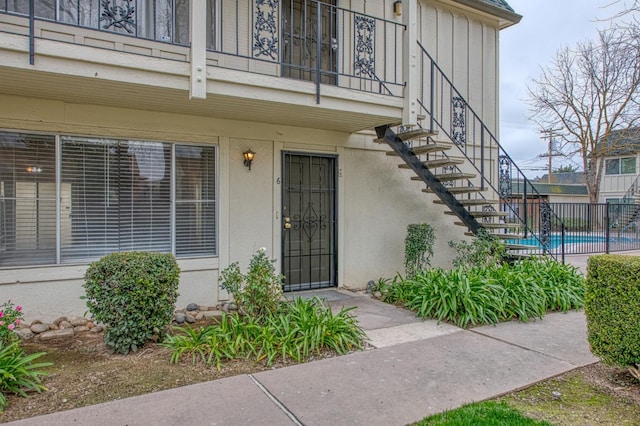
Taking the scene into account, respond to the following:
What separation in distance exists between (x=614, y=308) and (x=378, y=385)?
6.94ft

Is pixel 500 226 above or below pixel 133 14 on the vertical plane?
below

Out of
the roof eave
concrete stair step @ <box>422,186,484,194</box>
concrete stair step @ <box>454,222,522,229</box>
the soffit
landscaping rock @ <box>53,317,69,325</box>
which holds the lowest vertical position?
landscaping rock @ <box>53,317,69,325</box>

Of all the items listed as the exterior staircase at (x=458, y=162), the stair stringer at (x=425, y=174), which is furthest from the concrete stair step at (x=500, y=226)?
the stair stringer at (x=425, y=174)

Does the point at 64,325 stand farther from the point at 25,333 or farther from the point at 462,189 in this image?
the point at 462,189

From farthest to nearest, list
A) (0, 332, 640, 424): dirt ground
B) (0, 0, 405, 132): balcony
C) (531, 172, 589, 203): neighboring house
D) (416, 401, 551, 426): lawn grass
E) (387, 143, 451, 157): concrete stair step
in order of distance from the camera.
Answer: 1. (531, 172, 589, 203): neighboring house
2. (387, 143, 451, 157): concrete stair step
3. (0, 0, 405, 132): balcony
4. (0, 332, 640, 424): dirt ground
5. (416, 401, 551, 426): lawn grass

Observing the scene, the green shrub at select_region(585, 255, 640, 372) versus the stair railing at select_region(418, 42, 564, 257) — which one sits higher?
the stair railing at select_region(418, 42, 564, 257)

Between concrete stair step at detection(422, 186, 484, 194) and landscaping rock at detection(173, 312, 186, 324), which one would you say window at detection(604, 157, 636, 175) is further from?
landscaping rock at detection(173, 312, 186, 324)

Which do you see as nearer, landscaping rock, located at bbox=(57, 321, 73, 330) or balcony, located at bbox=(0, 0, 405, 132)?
balcony, located at bbox=(0, 0, 405, 132)

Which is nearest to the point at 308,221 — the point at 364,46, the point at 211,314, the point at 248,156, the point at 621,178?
the point at 248,156

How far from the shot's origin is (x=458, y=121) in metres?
8.09

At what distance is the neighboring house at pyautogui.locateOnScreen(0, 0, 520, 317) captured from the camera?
4715mm

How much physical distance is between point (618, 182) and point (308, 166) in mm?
24025

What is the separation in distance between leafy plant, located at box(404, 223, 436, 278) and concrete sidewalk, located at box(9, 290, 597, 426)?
2.15 metres

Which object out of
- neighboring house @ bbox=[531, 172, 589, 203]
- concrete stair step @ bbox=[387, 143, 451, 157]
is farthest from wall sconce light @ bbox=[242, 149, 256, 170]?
neighboring house @ bbox=[531, 172, 589, 203]
